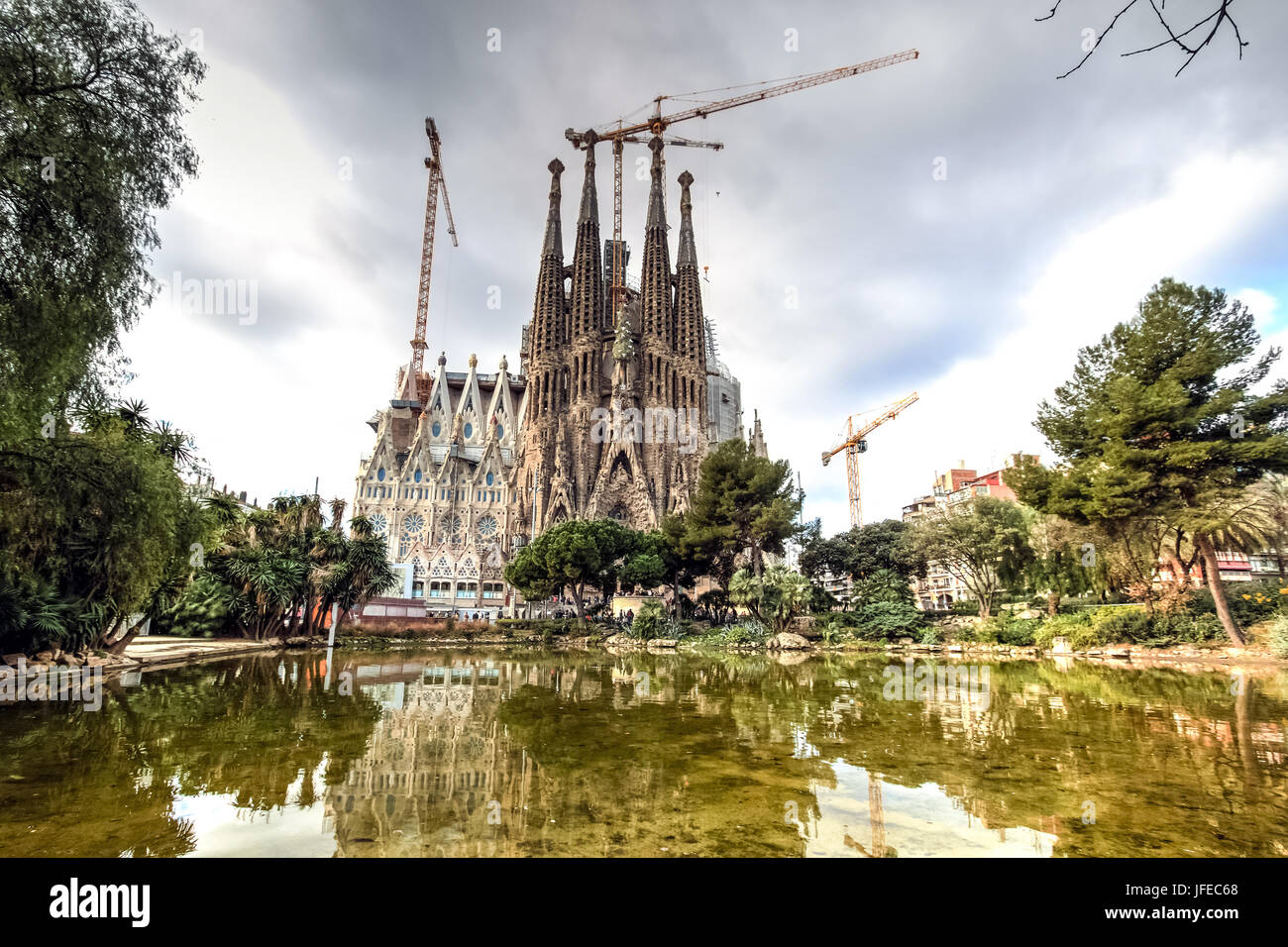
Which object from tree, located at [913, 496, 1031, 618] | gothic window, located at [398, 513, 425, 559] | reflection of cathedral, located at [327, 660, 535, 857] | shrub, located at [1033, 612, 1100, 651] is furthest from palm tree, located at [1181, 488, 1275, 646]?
gothic window, located at [398, 513, 425, 559]

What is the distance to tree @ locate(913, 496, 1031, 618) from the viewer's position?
104 feet

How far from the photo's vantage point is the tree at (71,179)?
7207 mm

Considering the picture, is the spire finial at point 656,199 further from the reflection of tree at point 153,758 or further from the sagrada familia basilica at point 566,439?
the reflection of tree at point 153,758

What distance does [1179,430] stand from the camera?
21.7 meters

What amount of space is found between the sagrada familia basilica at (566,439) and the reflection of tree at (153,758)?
46148 mm

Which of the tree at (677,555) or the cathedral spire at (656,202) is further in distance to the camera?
the cathedral spire at (656,202)

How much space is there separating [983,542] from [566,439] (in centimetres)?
4294

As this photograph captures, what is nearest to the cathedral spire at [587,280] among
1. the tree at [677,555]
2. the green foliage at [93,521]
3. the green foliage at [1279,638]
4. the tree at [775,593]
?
the tree at [677,555]

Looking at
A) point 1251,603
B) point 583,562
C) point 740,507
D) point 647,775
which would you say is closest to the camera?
point 647,775

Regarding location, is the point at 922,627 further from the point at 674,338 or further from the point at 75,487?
the point at 674,338

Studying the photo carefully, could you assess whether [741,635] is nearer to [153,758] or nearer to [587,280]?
[153,758]

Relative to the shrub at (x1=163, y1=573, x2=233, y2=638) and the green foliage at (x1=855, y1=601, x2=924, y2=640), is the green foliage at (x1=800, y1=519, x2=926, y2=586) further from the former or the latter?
the shrub at (x1=163, y1=573, x2=233, y2=638)

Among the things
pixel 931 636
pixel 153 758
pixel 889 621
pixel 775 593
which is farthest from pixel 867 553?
pixel 153 758

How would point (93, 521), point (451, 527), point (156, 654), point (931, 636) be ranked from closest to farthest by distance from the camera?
point (93, 521) → point (156, 654) → point (931, 636) → point (451, 527)
